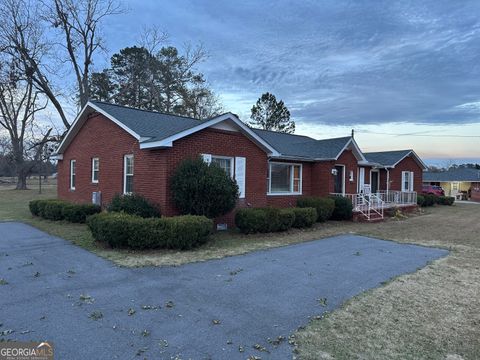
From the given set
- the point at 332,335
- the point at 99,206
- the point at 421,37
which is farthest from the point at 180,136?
the point at 421,37

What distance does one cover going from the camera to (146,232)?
8.28m

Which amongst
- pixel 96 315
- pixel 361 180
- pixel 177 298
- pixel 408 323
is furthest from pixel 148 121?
pixel 361 180

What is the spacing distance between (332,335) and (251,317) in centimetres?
110

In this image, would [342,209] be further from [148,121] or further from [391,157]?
[391,157]

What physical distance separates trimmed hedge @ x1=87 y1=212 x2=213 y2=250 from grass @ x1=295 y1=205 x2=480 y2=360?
4600 millimetres

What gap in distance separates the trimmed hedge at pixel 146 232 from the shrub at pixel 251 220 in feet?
8.86

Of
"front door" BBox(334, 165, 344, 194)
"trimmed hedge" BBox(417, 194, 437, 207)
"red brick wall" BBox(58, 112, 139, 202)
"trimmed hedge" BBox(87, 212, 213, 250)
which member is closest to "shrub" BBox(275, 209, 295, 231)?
"trimmed hedge" BBox(87, 212, 213, 250)

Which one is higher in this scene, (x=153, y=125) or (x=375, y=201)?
(x=153, y=125)

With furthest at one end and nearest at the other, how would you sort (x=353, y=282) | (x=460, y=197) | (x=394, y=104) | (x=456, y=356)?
A: (x=460, y=197)
(x=394, y=104)
(x=353, y=282)
(x=456, y=356)

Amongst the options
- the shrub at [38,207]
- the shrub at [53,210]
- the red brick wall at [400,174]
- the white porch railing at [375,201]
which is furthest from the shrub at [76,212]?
the red brick wall at [400,174]

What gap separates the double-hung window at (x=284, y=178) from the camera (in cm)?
1628

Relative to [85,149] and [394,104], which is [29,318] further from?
[394,104]

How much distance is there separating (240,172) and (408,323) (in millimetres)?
9016

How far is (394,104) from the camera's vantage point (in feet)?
76.5
